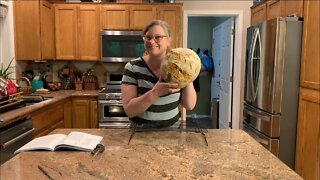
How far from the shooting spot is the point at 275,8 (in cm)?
337

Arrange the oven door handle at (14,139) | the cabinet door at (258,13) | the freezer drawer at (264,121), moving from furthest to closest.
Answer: the cabinet door at (258,13), the freezer drawer at (264,121), the oven door handle at (14,139)

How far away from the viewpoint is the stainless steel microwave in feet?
13.3

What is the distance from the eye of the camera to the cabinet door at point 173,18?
13.3ft

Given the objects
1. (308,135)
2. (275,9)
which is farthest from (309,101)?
(275,9)

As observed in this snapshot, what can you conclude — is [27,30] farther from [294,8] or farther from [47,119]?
[294,8]

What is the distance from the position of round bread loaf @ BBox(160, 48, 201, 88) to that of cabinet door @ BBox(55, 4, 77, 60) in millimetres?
3195

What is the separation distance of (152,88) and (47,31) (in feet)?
9.87

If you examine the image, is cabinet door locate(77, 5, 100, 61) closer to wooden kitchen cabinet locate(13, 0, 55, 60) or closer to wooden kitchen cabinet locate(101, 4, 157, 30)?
wooden kitchen cabinet locate(101, 4, 157, 30)

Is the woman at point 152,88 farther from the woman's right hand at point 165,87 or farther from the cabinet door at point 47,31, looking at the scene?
the cabinet door at point 47,31

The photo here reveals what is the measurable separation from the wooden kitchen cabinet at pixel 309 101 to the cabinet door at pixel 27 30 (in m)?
3.08

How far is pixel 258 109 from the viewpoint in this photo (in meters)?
3.27

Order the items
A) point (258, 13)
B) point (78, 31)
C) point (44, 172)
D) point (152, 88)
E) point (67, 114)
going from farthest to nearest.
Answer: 1. point (78, 31)
2. point (258, 13)
3. point (67, 114)
4. point (152, 88)
5. point (44, 172)

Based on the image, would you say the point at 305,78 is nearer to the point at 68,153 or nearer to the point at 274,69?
the point at 274,69

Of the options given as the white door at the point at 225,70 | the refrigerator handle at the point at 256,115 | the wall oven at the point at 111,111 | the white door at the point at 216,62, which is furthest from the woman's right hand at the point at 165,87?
the white door at the point at 216,62
